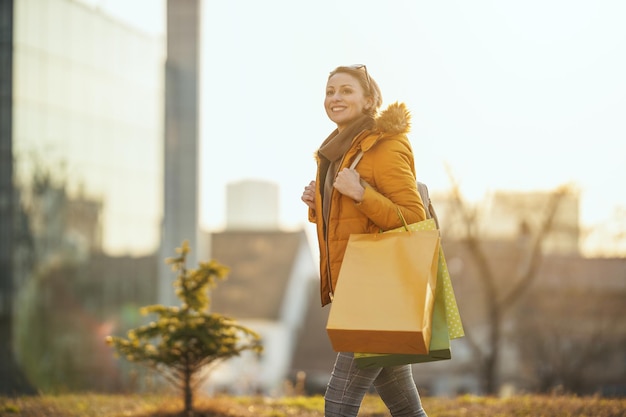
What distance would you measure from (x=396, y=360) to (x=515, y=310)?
29482mm

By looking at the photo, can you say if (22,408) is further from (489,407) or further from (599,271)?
(599,271)

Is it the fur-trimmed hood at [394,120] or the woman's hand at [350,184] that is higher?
the fur-trimmed hood at [394,120]

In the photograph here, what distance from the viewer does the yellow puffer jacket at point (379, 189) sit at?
378cm

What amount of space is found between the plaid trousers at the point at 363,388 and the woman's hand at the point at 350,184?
Result: 2.31ft

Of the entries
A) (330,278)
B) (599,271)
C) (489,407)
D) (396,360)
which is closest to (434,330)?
(396,360)

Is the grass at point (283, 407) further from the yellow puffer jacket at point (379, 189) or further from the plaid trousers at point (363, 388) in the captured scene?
the yellow puffer jacket at point (379, 189)

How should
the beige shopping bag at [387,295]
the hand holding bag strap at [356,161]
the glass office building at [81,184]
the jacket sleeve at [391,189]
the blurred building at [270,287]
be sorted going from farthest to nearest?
the blurred building at [270,287]
the glass office building at [81,184]
the hand holding bag strap at [356,161]
the jacket sleeve at [391,189]
the beige shopping bag at [387,295]

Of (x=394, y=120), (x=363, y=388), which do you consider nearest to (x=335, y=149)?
(x=394, y=120)

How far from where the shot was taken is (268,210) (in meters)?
71.5

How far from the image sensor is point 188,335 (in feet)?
23.5

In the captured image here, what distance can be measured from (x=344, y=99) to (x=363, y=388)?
1233 millimetres

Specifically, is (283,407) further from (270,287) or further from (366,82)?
(270,287)

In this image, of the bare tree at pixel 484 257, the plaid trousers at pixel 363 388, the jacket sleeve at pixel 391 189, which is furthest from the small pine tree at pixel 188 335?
the bare tree at pixel 484 257

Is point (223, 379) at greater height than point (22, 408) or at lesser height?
lesser
